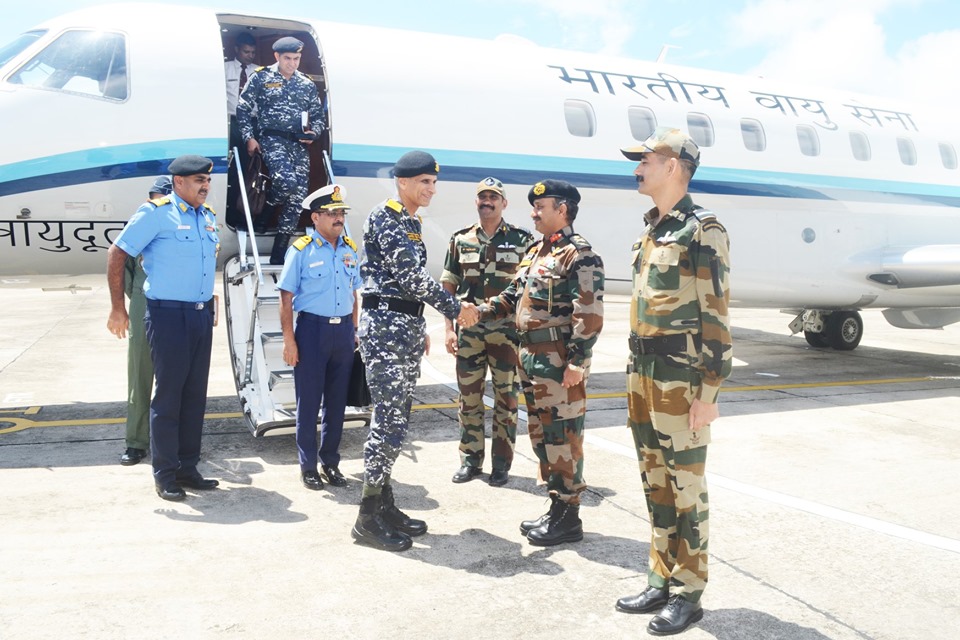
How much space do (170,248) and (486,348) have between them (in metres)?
2.20

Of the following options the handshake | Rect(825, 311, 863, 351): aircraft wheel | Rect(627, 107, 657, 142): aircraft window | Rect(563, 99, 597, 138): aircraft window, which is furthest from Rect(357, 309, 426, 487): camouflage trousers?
Rect(825, 311, 863, 351): aircraft wheel

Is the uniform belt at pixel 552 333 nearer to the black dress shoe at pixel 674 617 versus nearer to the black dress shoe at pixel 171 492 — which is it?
the black dress shoe at pixel 674 617

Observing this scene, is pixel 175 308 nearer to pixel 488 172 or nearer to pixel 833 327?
pixel 488 172

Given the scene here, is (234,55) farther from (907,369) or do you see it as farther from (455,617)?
(907,369)

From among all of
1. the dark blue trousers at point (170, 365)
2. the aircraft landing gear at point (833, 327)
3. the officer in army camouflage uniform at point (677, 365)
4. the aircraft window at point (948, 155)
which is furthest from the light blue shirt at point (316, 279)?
the aircraft window at point (948, 155)

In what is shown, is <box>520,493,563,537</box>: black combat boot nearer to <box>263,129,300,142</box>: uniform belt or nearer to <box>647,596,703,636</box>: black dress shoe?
<box>647,596,703,636</box>: black dress shoe

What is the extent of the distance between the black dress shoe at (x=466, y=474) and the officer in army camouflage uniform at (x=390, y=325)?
1.13m

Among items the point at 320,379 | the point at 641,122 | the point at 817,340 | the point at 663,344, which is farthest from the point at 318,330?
the point at 817,340

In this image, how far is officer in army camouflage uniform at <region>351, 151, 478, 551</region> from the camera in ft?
13.8

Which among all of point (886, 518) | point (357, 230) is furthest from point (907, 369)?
point (357, 230)

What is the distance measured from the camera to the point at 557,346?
437 centimetres

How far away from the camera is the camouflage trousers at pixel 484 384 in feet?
17.8

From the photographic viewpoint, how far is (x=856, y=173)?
1019 cm

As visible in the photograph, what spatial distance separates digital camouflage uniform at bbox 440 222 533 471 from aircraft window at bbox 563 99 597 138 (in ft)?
9.81
